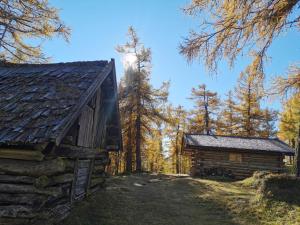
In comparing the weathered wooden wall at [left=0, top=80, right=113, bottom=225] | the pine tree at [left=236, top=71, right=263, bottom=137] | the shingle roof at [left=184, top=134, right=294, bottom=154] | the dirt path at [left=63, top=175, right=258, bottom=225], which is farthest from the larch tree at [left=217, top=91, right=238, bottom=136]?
the weathered wooden wall at [left=0, top=80, right=113, bottom=225]

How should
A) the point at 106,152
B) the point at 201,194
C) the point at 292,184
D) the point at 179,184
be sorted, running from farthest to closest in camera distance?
the point at 179,184, the point at 201,194, the point at 106,152, the point at 292,184

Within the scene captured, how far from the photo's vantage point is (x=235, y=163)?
26.4 meters

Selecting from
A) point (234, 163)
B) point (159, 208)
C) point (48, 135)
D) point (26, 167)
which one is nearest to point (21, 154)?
point (26, 167)

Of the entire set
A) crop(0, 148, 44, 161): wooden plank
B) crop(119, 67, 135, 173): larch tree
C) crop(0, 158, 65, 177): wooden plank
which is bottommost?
crop(0, 158, 65, 177): wooden plank

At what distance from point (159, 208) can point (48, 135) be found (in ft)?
25.0

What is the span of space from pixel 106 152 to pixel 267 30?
940cm

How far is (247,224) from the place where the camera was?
1008 cm

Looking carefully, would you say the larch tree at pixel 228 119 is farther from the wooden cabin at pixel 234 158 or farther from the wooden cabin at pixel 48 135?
the wooden cabin at pixel 48 135

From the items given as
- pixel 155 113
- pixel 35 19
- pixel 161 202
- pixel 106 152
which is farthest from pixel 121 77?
pixel 161 202

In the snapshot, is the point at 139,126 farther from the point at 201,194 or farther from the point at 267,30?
the point at 267,30

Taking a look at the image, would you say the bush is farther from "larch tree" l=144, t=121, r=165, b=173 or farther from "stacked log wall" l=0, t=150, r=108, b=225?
"larch tree" l=144, t=121, r=165, b=173

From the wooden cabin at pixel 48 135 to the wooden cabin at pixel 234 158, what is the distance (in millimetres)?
16283

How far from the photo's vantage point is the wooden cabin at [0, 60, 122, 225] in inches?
271

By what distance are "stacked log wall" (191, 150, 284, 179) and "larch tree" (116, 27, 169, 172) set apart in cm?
578
